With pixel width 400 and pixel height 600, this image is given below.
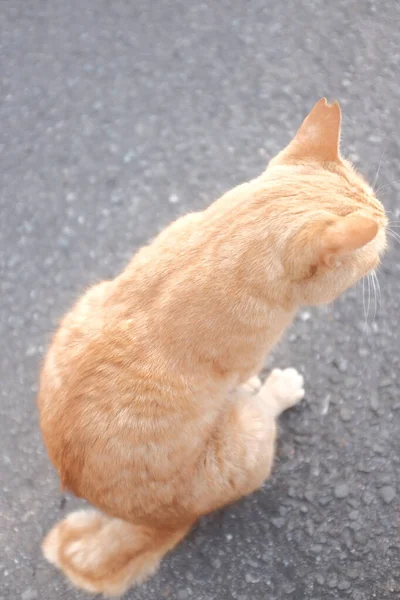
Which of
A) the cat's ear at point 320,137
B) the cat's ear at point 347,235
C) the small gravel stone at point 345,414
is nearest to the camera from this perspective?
the cat's ear at point 347,235

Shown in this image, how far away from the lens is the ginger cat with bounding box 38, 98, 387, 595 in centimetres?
153

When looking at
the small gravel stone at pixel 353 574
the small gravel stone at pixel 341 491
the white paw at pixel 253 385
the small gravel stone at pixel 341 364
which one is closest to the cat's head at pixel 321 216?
the white paw at pixel 253 385

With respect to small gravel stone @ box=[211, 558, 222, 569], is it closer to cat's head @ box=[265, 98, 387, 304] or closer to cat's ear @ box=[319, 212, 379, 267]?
cat's head @ box=[265, 98, 387, 304]

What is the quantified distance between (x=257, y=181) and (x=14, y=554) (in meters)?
1.59

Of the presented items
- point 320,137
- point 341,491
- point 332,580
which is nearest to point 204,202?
point 320,137

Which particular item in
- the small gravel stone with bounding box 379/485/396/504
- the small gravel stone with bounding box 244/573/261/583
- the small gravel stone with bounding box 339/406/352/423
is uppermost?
the small gravel stone with bounding box 339/406/352/423

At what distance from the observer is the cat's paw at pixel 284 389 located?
2164 mm

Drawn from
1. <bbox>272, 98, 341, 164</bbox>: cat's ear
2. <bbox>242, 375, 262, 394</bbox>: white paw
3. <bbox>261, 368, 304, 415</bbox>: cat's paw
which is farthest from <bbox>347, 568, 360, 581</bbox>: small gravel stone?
<bbox>272, 98, 341, 164</bbox>: cat's ear

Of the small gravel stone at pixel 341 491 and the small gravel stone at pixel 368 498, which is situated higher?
the small gravel stone at pixel 368 498

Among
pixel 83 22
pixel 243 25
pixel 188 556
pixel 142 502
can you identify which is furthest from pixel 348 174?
pixel 83 22

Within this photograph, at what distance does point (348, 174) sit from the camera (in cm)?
167

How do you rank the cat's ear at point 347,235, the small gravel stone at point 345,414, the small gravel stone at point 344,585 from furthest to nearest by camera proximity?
the small gravel stone at point 345,414 < the small gravel stone at point 344,585 < the cat's ear at point 347,235

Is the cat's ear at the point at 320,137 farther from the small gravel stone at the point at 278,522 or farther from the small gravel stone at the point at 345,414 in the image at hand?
the small gravel stone at the point at 278,522

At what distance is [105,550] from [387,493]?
1.01 metres
